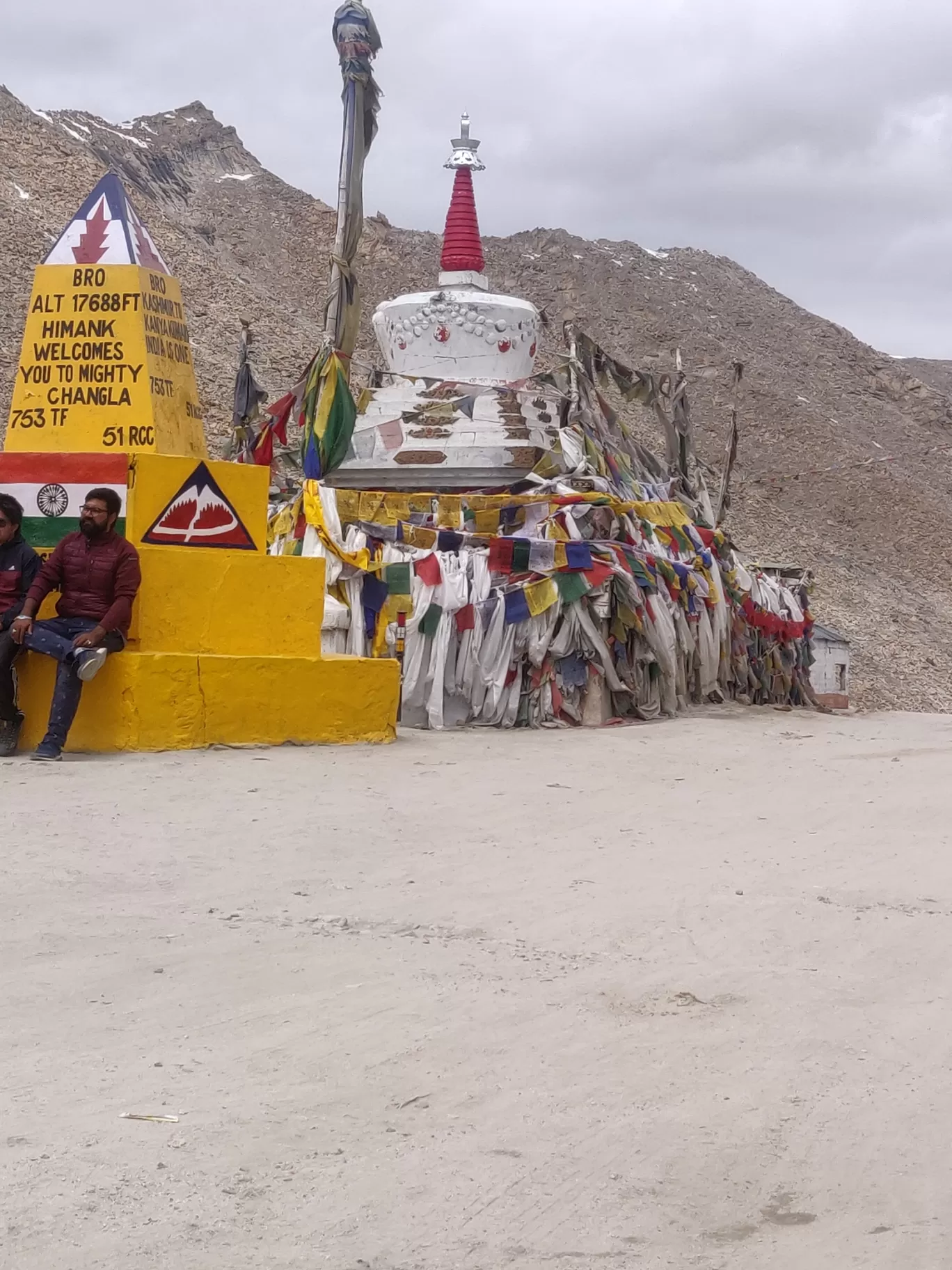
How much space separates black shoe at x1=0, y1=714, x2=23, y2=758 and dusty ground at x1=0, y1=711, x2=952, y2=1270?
2.46ft

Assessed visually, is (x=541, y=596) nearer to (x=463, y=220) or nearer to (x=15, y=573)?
(x=15, y=573)

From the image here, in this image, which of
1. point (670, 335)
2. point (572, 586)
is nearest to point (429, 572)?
point (572, 586)

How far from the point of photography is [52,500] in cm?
754

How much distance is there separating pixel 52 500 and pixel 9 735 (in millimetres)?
1318

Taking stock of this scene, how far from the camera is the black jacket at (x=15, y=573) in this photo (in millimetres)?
6996

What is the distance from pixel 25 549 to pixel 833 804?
383 centimetres

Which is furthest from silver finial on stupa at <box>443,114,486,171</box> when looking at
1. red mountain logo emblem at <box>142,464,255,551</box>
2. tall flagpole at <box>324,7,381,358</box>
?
red mountain logo emblem at <box>142,464,255,551</box>

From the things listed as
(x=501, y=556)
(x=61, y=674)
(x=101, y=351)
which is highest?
(x=101, y=351)

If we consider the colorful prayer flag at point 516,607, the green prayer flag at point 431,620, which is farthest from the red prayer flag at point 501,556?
the green prayer flag at point 431,620

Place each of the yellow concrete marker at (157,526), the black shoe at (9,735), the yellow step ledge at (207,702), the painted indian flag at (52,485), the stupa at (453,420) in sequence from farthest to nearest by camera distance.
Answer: the stupa at (453,420), the painted indian flag at (52,485), the yellow concrete marker at (157,526), the yellow step ledge at (207,702), the black shoe at (9,735)

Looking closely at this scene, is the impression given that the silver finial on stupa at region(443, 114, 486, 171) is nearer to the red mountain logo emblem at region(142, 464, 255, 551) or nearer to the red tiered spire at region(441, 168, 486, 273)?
the red tiered spire at region(441, 168, 486, 273)

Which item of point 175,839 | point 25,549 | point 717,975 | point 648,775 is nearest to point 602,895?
point 717,975

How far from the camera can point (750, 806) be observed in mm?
6289

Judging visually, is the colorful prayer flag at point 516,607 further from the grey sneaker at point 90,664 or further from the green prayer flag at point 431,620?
the grey sneaker at point 90,664
